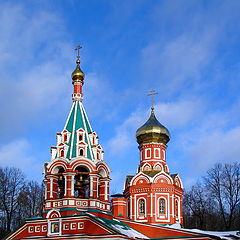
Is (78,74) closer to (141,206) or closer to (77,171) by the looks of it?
(77,171)

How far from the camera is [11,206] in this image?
111 ft

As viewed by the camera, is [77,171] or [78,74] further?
[78,74]

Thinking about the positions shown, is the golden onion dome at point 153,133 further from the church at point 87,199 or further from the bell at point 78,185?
the bell at point 78,185

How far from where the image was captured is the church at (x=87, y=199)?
65.5 ft

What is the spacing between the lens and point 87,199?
830 inches

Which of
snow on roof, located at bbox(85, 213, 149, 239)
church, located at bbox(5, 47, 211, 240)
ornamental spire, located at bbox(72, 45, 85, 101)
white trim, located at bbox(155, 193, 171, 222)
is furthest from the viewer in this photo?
white trim, located at bbox(155, 193, 171, 222)

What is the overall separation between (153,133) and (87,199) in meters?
8.32

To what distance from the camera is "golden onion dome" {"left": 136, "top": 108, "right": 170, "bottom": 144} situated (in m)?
28.1

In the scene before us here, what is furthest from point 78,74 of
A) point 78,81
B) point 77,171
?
point 77,171

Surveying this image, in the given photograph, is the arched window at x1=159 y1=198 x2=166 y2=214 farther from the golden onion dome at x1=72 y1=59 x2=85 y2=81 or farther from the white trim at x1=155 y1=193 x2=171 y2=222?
the golden onion dome at x1=72 y1=59 x2=85 y2=81

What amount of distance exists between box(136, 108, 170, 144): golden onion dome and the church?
2387 mm

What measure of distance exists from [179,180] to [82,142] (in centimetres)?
798

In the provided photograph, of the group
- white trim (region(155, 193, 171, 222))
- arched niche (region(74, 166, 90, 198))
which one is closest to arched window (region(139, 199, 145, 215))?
white trim (region(155, 193, 171, 222))

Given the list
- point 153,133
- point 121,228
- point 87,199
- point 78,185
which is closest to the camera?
point 121,228
